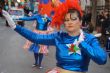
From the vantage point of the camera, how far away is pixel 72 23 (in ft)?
13.3

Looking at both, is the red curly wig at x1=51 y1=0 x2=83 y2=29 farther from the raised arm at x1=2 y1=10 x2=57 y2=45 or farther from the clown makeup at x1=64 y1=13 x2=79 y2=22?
A: the raised arm at x1=2 y1=10 x2=57 y2=45

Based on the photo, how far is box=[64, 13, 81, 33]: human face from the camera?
4.04m

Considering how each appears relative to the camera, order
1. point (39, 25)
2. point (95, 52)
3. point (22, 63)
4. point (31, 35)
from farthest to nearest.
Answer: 1. point (22, 63)
2. point (39, 25)
3. point (31, 35)
4. point (95, 52)

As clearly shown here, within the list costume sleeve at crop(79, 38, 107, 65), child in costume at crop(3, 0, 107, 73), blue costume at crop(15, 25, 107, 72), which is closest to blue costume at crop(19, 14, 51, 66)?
blue costume at crop(15, 25, 107, 72)

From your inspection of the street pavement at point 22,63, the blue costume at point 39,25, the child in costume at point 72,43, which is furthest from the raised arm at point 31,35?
the blue costume at point 39,25

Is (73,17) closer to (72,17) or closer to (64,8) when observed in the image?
(72,17)

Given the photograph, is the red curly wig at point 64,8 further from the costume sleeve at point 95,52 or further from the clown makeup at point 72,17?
the costume sleeve at point 95,52

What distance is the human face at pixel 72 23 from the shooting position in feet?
13.3

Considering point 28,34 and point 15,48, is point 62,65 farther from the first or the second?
point 15,48

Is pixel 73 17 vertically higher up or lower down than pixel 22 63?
higher up

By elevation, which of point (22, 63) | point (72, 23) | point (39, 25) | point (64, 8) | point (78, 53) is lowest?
point (22, 63)

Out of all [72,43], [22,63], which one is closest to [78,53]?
[72,43]

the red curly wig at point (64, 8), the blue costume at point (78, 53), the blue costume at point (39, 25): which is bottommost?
the blue costume at point (39, 25)

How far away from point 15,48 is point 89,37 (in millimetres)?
11554
